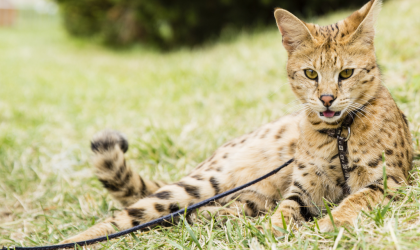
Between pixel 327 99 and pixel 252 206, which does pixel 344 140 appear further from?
pixel 252 206

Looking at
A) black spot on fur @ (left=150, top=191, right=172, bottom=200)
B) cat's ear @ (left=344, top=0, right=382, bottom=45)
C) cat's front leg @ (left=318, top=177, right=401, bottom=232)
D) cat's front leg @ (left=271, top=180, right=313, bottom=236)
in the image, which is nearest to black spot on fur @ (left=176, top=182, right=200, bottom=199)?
black spot on fur @ (left=150, top=191, right=172, bottom=200)

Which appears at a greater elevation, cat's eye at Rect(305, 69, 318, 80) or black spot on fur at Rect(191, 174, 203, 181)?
cat's eye at Rect(305, 69, 318, 80)

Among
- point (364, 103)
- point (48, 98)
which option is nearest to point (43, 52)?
point (48, 98)

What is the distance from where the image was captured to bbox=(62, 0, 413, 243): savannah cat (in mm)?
1957

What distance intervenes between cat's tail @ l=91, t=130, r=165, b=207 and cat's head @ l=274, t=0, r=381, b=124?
133 centimetres

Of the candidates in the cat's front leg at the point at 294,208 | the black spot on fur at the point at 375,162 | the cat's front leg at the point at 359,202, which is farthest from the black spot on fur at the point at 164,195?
A: the black spot on fur at the point at 375,162

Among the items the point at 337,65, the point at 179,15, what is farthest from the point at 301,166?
the point at 179,15

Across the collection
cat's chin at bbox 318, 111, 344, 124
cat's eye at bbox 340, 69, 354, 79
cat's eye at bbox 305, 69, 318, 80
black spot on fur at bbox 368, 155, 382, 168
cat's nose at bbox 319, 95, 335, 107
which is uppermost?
cat's eye at bbox 340, 69, 354, 79

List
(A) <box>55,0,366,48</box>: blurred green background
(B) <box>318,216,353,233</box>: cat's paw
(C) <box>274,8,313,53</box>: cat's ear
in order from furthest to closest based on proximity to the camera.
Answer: (A) <box>55,0,366,48</box>: blurred green background → (C) <box>274,8,313,53</box>: cat's ear → (B) <box>318,216,353,233</box>: cat's paw

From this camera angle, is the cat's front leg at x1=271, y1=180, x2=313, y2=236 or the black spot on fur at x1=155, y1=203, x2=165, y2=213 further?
the black spot on fur at x1=155, y1=203, x2=165, y2=213

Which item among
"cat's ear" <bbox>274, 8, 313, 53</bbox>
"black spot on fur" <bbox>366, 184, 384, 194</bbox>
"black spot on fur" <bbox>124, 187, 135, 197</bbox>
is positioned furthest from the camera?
"black spot on fur" <bbox>124, 187, 135, 197</bbox>

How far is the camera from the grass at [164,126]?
1.95m

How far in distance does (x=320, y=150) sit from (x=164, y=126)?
9.24ft

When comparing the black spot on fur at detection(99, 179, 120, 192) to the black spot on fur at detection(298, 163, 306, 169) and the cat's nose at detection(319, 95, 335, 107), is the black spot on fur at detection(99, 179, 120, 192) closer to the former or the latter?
the black spot on fur at detection(298, 163, 306, 169)
